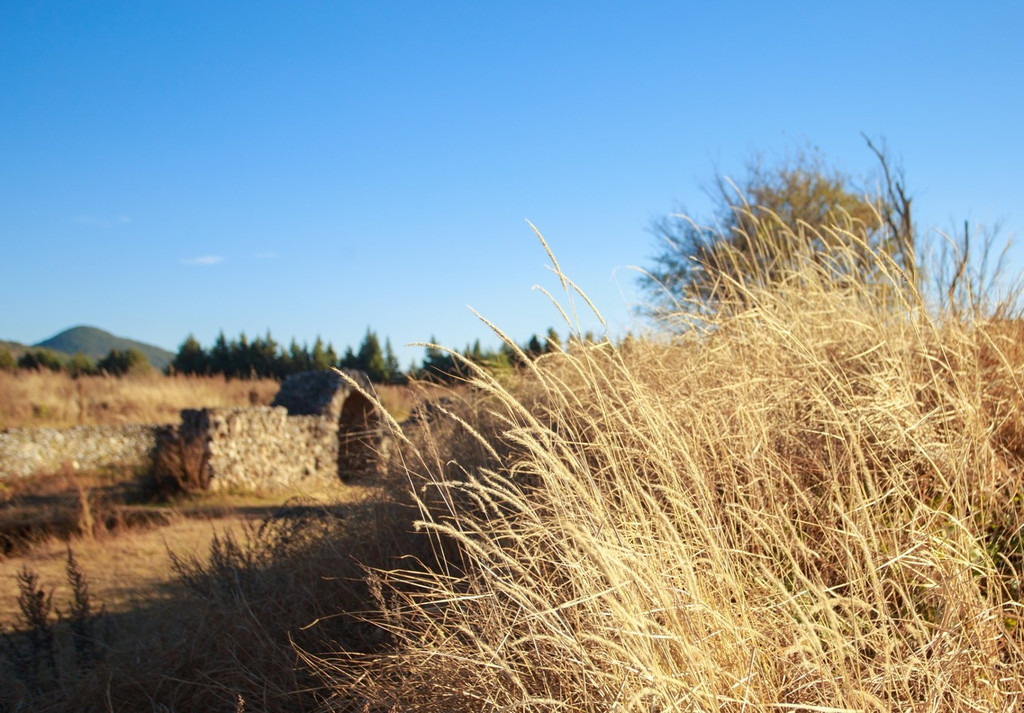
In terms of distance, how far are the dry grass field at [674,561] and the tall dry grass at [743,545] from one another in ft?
0.05

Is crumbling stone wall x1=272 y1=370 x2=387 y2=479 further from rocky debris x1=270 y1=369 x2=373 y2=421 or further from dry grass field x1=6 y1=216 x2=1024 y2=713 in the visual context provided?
dry grass field x1=6 y1=216 x2=1024 y2=713

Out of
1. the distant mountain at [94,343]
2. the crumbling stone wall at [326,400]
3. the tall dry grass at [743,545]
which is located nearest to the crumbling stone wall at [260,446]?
the crumbling stone wall at [326,400]

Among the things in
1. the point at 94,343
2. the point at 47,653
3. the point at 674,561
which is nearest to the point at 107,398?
the point at 47,653

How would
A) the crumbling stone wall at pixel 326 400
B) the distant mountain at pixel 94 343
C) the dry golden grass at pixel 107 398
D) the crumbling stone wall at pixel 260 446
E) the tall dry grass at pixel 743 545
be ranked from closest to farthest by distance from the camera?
the tall dry grass at pixel 743 545
the crumbling stone wall at pixel 260 446
the crumbling stone wall at pixel 326 400
the dry golden grass at pixel 107 398
the distant mountain at pixel 94 343

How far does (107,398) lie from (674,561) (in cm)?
1966

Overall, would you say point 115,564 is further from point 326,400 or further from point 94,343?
point 94,343

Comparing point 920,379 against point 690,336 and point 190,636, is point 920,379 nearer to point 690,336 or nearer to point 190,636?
point 690,336

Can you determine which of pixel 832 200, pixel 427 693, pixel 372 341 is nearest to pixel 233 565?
pixel 427 693

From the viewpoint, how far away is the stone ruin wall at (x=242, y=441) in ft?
39.9

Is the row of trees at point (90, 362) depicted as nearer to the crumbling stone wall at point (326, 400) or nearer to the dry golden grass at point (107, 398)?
the dry golden grass at point (107, 398)

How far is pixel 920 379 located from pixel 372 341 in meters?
30.4

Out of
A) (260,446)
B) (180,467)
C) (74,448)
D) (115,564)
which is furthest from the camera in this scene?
(74,448)

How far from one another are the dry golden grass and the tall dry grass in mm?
15546

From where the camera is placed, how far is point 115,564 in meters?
7.06
